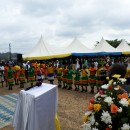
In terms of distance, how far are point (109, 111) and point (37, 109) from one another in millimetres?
1555

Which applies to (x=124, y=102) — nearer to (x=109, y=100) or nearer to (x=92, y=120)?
(x=109, y=100)

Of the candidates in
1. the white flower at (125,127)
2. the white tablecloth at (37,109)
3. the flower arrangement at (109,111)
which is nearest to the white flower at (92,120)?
the flower arrangement at (109,111)

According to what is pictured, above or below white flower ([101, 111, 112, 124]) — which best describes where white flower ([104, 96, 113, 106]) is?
above

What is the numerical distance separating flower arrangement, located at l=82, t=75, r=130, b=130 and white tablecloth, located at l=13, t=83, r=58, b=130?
1.21 meters

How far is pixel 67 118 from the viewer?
8.24 metres

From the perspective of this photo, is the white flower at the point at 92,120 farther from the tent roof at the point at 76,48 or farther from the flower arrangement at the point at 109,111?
the tent roof at the point at 76,48

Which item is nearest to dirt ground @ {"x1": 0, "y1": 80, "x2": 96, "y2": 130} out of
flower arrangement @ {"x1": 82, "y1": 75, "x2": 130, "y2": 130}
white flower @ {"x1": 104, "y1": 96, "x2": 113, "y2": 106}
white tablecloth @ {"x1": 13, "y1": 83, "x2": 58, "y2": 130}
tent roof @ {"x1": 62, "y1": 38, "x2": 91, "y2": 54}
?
white tablecloth @ {"x1": 13, "y1": 83, "x2": 58, "y2": 130}

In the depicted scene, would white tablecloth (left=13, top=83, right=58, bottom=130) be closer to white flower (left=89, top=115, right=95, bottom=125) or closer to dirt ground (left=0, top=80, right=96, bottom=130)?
white flower (left=89, top=115, right=95, bottom=125)

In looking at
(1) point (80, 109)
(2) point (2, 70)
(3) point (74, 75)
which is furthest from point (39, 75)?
(1) point (80, 109)

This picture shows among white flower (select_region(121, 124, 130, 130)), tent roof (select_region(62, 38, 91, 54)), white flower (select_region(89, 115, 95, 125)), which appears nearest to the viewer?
white flower (select_region(121, 124, 130, 130))

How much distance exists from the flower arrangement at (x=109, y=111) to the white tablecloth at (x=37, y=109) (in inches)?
47.8

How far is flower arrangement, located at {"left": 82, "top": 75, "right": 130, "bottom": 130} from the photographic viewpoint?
9.18 ft

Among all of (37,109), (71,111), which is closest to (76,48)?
(71,111)

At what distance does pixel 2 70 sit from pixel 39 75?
3590 millimetres
